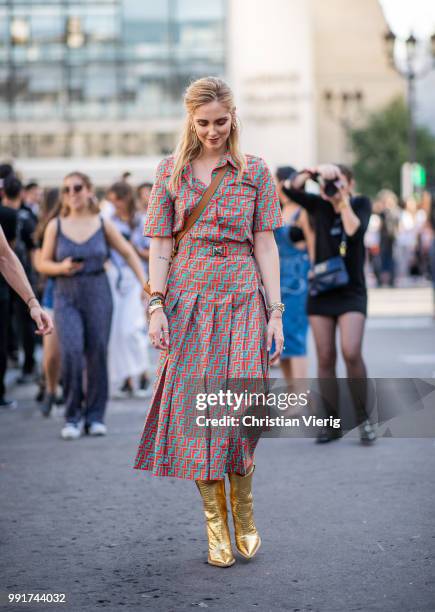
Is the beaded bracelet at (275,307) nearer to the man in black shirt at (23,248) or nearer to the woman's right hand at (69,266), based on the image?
the woman's right hand at (69,266)

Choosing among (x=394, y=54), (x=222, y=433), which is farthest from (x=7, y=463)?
(x=394, y=54)

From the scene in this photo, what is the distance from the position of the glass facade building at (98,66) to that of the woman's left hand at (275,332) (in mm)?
55718

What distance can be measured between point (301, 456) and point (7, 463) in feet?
6.20

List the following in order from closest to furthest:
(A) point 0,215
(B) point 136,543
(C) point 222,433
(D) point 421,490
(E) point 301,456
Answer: (C) point 222,433
(B) point 136,543
(D) point 421,490
(E) point 301,456
(A) point 0,215

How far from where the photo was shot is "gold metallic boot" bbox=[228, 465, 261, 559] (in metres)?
5.18

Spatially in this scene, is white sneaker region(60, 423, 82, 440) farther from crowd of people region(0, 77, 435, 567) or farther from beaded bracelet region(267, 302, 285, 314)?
beaded bracelet region(267, 302, 285, 314)

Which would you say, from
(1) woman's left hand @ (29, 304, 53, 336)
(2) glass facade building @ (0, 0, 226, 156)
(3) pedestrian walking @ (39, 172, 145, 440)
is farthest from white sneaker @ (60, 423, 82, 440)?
(2) glass facade building @ (0, 0, 226, 156)

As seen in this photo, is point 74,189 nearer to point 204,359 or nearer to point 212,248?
point 212,248

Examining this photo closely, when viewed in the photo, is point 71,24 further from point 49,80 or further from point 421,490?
point 421,490

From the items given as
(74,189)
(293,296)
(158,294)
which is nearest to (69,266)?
(74,189)

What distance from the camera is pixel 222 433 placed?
498 cm

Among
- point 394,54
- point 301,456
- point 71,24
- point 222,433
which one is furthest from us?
point 71,24

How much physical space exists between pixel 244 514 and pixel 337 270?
10.2 feet

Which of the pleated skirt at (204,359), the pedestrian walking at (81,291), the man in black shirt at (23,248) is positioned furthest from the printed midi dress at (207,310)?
the man in black shirt at (23,248)
